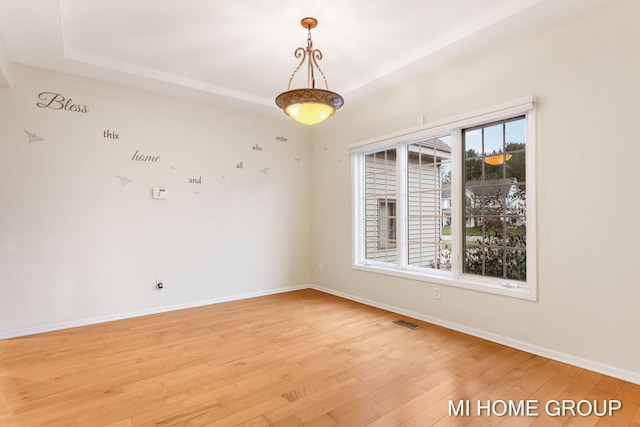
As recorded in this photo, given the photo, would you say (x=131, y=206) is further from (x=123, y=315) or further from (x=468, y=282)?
(x=468, y=282)

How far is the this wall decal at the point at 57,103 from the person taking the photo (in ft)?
11.8

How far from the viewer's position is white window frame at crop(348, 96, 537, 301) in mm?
2928

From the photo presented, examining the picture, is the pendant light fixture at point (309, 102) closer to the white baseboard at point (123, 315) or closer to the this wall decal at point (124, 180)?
the this wall decal at point (124, 180)

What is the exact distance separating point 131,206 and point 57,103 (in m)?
1.36

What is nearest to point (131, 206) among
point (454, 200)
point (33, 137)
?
point (33, 137)

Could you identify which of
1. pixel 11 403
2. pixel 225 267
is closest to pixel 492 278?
pixel 225 267

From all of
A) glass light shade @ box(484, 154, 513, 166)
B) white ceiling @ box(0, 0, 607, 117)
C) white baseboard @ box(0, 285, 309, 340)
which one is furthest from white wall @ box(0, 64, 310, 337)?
glass light shade @ box(484, 154, 513, 166)

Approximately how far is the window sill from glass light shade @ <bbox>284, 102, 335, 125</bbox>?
220 centimetres

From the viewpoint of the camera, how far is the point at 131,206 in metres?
4.10

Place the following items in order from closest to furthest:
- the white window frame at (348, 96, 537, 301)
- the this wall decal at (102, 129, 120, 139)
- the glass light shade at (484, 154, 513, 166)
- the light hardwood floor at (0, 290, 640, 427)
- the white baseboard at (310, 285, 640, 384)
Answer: the light hardwood floor at (0, 290, 640, 427) < the white baseboard at (310, 285, 640, 384) < the white window frame at (348, 96, 537, 301) < the glass light shade at (484, 154, 513, 166) < the this wall decal at (102, 129, 120, 139)

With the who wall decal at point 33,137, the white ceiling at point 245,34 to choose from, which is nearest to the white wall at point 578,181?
the white ceiling at point 245,34

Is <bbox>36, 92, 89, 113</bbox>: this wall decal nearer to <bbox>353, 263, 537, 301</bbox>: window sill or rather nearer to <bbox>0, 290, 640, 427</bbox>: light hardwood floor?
<bbox>0, 290, 640, 427</bbox>: light hardwood floor

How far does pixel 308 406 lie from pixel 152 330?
7.52 feet

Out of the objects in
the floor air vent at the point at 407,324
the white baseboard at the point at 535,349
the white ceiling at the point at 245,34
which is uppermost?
the white ceiling at the point at 245,34
